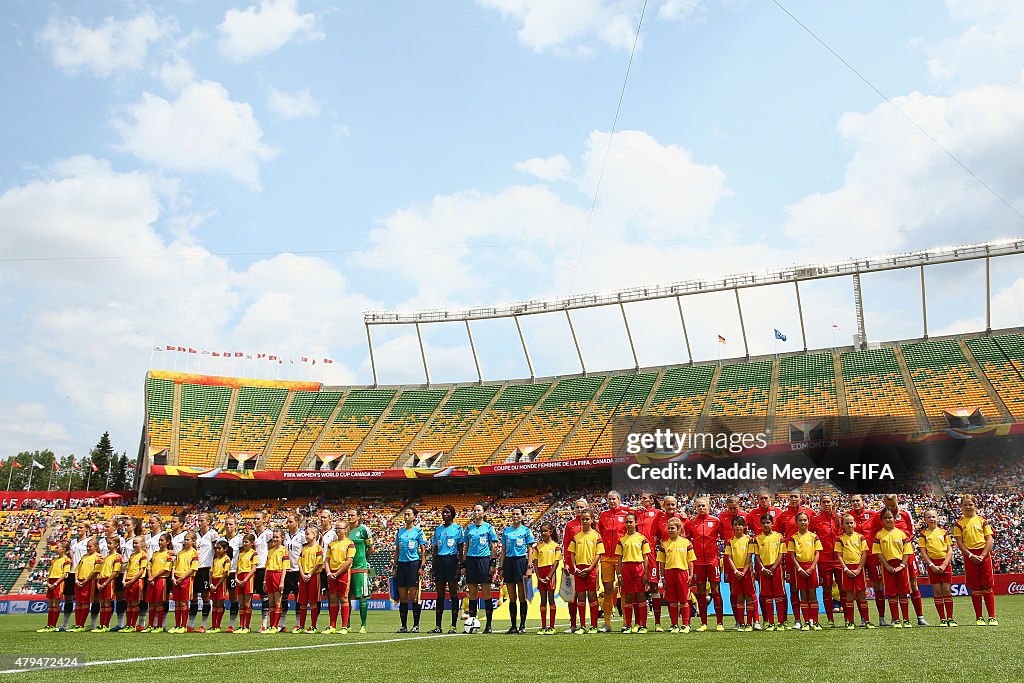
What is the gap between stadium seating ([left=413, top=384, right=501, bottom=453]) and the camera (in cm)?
4482

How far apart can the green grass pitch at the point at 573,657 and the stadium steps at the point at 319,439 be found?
111ft

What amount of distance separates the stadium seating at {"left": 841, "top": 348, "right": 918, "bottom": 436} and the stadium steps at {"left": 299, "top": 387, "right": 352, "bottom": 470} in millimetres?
28466

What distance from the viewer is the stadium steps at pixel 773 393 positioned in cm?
3579

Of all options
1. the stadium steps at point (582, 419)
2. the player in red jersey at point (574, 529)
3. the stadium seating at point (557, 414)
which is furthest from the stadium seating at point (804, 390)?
the player in red jersey at point (574, 529)

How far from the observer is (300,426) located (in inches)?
1877

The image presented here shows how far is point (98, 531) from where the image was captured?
13398 mm

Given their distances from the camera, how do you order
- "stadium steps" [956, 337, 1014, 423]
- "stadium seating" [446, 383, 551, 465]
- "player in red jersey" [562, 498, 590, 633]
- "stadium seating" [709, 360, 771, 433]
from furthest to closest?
1. "stadium seating" [446, 383, 551, 465]
2. "stadium seating" [709, 360, 771, 433]
3. "stadium steps" [956, 337, 1014, 423]
4. "player in red jersey" [562, 498, 590, 633]

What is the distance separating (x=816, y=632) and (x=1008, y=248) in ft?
120

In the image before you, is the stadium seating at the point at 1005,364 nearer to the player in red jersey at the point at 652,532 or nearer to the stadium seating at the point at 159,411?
the player in red jersey at the point at 652,532

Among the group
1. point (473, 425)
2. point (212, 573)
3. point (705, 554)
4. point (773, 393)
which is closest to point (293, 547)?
point (212, 573)

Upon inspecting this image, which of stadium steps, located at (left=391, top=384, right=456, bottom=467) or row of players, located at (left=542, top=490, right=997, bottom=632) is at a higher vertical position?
stadium steps, located at (left=391, top=384, right=456, bottom=467)

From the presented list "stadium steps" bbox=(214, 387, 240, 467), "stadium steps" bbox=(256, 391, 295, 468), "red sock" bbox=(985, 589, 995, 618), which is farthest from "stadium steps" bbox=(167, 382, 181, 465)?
"red sock" bbox=(985, 589, 995, 618)

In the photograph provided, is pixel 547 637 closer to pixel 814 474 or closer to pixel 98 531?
pixel 98 531

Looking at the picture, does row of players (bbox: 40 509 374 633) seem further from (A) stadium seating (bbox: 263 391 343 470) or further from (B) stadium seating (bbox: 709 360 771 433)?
(A) stadium seating (bbox: 263 391 343 470)
